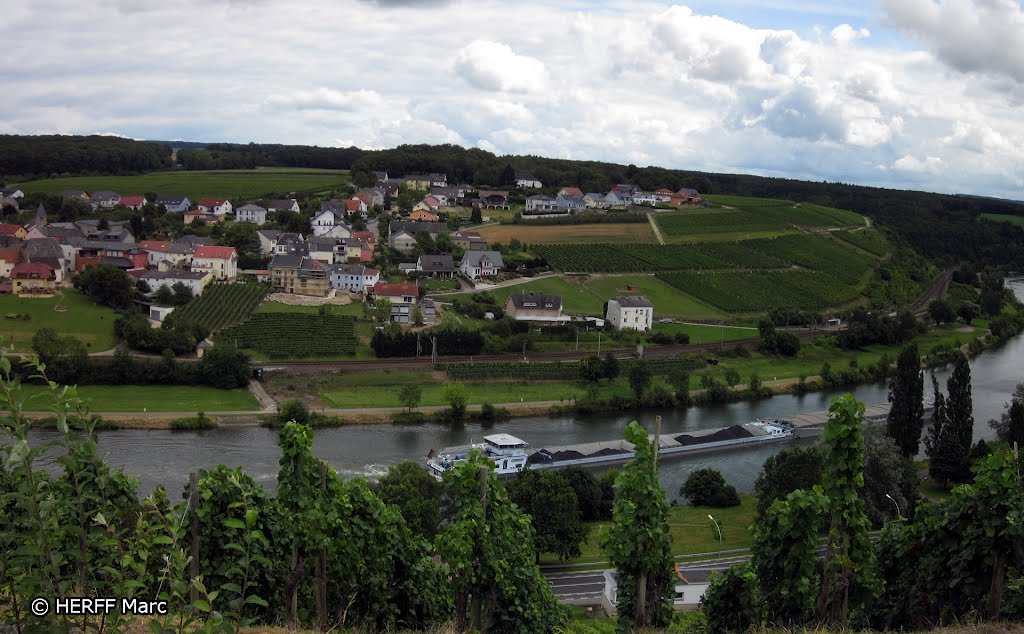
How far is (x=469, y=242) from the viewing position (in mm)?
35250

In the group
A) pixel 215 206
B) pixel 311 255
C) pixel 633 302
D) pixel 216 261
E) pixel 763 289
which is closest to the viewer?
pixel 633 302

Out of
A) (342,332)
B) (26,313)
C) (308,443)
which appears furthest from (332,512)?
(26,313)

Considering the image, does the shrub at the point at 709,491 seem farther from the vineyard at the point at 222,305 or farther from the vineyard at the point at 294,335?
the vineyard at the point at 222,305

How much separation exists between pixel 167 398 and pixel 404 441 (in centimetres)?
586

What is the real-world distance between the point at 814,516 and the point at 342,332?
2008 centimetres

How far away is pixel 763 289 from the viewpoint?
109 feet

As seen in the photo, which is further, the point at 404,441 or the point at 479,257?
the point at 479,257

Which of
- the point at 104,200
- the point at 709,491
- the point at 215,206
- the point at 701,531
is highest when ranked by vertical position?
the point at 104,200

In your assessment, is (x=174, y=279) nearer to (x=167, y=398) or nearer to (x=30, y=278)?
(x=30, y=278)

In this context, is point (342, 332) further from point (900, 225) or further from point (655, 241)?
point (900, 225)

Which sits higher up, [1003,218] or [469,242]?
[1003,218]

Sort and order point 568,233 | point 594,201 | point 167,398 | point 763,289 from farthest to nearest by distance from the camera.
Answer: point 594,201
point 568,233
point 763,289
point 167,398

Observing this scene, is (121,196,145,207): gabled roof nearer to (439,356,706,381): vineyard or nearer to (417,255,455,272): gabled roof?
(417,255,455,272): gabled roof

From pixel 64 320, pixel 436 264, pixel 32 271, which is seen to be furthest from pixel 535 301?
pixel 32 271
